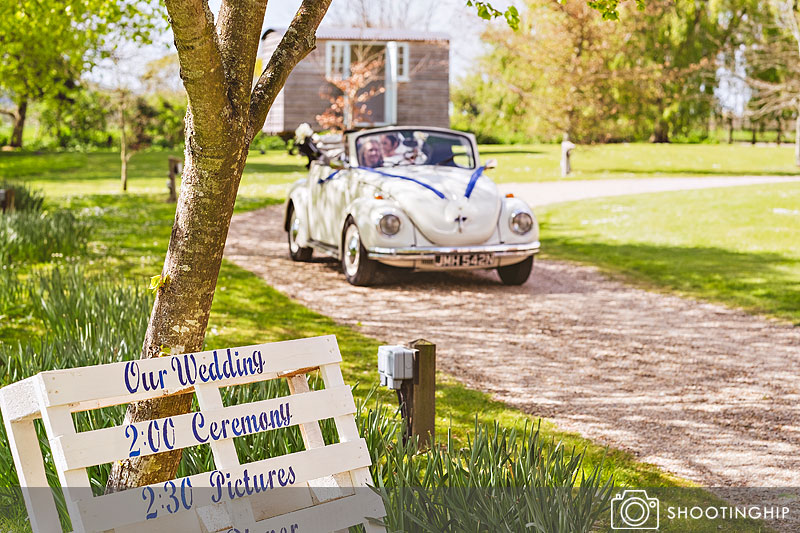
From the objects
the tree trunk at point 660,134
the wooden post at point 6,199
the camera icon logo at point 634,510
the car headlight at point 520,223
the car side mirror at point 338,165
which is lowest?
the camera icon logo at point 634,510

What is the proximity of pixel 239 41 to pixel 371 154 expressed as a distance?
22.8 feet

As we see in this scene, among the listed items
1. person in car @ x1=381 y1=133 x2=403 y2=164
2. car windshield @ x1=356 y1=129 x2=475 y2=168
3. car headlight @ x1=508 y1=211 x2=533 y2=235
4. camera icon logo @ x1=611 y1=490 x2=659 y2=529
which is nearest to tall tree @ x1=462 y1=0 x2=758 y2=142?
car windshield @ x1=356 y1=129 x2=475 y2=168

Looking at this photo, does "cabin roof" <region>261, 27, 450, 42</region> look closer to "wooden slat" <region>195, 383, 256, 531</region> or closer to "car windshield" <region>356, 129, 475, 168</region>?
"car windshield" <region>356, 129, 475, 168</region>

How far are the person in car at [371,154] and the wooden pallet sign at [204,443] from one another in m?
7.03

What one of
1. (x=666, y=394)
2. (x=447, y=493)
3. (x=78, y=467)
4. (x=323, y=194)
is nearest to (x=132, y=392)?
(x=78, y=467)

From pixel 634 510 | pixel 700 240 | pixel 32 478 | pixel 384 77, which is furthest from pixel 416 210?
pixel 384 77

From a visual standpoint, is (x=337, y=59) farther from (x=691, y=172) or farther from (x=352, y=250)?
(x=352, y=250)

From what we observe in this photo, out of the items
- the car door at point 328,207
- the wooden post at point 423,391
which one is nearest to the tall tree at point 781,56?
the car door at point 328,207

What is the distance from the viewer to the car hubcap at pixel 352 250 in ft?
31.0

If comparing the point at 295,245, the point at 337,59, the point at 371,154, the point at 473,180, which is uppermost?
the point at 337,59

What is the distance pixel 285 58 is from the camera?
3348 mm

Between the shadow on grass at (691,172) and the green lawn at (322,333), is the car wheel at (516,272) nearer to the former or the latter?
the green lawn at (322,333)

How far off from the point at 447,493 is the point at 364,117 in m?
31.2

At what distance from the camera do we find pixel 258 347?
2.93m
